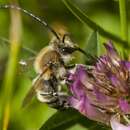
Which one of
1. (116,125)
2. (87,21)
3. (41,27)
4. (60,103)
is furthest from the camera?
(41,27)

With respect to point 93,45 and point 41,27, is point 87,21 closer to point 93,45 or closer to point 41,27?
point 93,45

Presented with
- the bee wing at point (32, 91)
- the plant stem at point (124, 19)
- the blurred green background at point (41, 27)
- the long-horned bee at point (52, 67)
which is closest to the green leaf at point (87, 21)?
the plant stem at point (124, 19)

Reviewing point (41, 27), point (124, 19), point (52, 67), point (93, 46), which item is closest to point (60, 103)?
point (52, 67)

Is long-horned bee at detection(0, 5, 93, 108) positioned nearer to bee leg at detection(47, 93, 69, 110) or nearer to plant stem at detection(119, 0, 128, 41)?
bee leg at detection(47, 93, 69, 110)

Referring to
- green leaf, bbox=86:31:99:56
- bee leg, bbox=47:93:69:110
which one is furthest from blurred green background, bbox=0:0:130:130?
bee leg, bbox=47:93:69:110

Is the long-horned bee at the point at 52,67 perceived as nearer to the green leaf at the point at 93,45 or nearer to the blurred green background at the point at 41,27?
the green leaf at the point at 93,45

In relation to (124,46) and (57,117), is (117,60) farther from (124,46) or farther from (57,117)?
(57,117)

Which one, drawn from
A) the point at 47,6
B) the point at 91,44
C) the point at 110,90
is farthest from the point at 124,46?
the point at 47,6

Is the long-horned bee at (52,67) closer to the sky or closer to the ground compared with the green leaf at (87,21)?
closer to the ground
